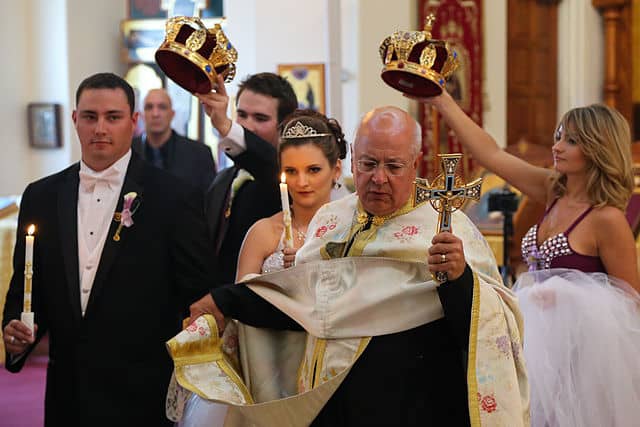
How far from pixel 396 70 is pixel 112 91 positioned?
3.45 ft

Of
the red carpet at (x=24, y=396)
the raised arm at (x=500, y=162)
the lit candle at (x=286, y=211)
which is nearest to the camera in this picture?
the lit candle at (x=286, y=211)

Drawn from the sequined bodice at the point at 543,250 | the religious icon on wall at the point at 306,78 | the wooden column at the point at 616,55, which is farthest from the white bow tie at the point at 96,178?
the wooden column at the point at 616,55

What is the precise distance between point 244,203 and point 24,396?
3188mm

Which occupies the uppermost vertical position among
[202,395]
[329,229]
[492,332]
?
[329,229]

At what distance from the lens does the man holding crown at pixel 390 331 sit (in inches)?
112

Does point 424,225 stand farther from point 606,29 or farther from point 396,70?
point 606,29

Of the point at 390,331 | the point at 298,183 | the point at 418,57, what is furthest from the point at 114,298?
the point at 418,57

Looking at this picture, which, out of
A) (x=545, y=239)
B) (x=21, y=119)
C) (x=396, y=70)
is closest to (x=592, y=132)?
(x=545, y=239)

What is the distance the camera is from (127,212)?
3.70 metres

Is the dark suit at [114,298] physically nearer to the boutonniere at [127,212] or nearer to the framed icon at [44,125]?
the boutonniere at [127,212]

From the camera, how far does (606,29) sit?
43.2 feet

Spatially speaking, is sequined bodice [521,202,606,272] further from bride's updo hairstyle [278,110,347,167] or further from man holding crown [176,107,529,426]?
man holding crown [176,107,529,426]

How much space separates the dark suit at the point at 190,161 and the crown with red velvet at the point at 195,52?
271 centimetres

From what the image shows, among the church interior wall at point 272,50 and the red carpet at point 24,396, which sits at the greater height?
the church interior wall at point 272,50
